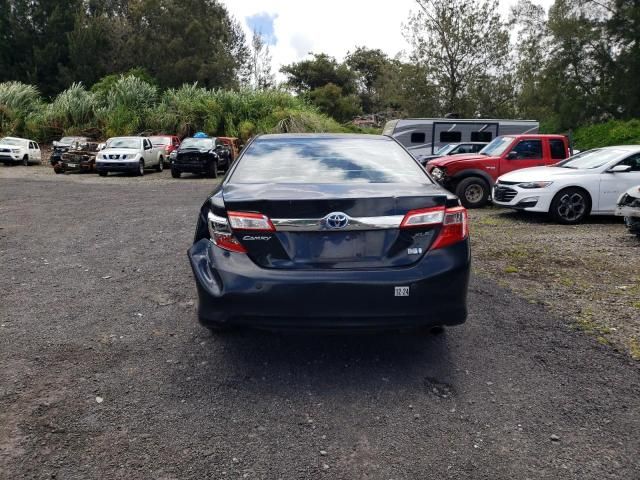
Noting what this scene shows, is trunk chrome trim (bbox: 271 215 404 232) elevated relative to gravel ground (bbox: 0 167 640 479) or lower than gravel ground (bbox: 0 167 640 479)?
elevated

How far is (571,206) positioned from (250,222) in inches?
340

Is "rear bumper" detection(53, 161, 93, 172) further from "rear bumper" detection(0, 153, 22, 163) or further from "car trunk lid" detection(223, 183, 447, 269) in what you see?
"car trunk lid" detection(223, 183, 447, 269)

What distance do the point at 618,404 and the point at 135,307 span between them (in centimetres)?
375

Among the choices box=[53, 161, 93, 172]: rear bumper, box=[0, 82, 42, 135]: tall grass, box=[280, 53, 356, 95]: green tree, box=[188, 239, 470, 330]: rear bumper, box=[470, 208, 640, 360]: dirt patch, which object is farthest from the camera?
box=[280, 53, 356, 95]: green tree

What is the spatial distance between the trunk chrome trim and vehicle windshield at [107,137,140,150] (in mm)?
21590

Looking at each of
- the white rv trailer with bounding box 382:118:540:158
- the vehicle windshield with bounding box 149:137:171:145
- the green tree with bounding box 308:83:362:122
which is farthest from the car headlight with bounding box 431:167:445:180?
the green tree with bounding box 308:83:362:122

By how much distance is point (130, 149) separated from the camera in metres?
22.9

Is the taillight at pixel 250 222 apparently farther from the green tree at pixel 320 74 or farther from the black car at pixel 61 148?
the green tree at pixel 320 74

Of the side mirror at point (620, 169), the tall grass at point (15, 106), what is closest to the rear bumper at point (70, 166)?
the tall grass at point (15, 106)

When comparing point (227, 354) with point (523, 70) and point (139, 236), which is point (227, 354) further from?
point (523, 70)

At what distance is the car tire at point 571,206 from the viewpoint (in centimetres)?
1023

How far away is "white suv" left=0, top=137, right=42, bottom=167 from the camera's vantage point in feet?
87.0

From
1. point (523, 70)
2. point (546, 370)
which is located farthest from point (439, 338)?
point (523, 70)

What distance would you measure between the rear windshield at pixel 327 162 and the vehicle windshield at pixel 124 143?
20180mm
